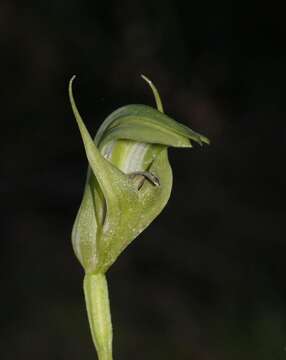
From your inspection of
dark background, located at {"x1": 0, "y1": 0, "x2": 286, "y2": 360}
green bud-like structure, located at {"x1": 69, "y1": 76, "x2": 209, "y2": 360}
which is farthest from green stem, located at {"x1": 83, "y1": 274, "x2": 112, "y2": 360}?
dark background, located at {"x1": 0, "y1": 0, "x2": 286, "y2": 360}

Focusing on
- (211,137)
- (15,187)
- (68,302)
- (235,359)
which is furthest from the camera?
(211,137)

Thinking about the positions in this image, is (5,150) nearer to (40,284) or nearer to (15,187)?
(15,187)

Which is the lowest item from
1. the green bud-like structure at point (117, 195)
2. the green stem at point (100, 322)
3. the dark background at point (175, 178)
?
the dark background at point (175, 178)

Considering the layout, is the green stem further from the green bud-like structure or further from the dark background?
the dark background

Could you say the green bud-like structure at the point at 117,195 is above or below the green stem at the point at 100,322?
above

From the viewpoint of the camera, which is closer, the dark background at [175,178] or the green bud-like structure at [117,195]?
the green bud-like structure at [117,195]

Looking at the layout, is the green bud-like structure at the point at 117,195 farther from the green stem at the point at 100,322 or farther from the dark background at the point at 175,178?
the dark background at the point at 175,178

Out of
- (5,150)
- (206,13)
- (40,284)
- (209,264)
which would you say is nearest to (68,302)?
(40,284)

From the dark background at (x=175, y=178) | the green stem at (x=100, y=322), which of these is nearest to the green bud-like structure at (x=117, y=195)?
the green stem at (x=100, y=322)
